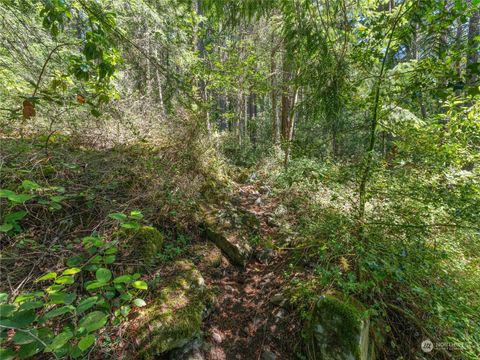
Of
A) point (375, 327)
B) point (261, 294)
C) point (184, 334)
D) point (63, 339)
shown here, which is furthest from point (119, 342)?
point (375, 327)

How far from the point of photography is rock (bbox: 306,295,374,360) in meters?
2.05

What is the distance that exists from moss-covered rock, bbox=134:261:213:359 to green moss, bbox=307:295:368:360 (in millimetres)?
1238

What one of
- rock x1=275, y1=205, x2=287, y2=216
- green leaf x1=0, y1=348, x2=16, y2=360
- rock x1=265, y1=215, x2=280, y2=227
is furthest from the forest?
rock x1=275, y1=205, x2=287, y2=216

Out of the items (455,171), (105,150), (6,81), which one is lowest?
(455,171)

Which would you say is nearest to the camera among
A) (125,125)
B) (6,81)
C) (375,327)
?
(375,327)

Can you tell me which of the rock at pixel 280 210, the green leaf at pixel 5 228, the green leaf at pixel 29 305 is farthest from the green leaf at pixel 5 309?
the rock at pixel 280 210

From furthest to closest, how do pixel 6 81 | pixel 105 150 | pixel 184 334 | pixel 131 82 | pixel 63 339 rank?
pixel 131 82, pixel 105 150, pixel 6 81, pixel 184 334, pixel 63 339

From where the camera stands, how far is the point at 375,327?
2400 mm

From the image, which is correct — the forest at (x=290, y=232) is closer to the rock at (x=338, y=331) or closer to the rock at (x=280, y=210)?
the rock at (x=338, y=331)

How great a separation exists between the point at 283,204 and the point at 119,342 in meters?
3.95

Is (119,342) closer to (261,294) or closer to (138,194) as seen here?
(261,294)

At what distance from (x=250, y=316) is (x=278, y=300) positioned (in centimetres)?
41

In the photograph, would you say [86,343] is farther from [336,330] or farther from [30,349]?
[336,330]

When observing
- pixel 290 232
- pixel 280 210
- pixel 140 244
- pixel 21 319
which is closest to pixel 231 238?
pixel 290 232
